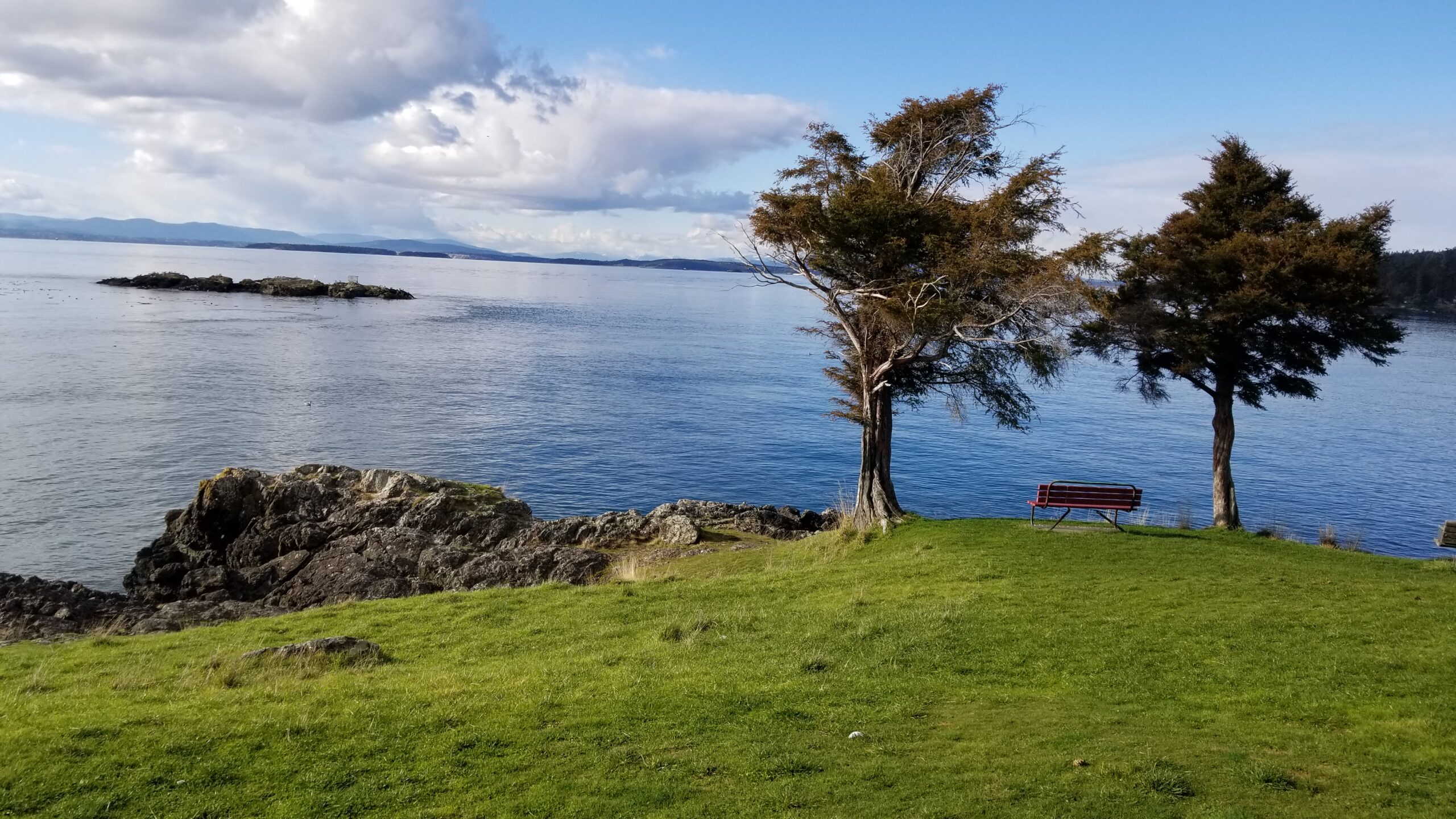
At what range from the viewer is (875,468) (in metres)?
28.5

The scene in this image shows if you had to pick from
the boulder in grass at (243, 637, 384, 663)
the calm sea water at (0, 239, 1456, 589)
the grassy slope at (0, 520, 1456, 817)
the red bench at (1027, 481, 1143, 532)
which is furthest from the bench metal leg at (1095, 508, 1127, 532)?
the boulder in grass at (243, 637, 384, 663)

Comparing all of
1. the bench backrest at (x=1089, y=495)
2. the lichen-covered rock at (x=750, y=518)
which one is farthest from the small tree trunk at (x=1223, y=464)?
the lichen-covered rock at (x=750, y=518)

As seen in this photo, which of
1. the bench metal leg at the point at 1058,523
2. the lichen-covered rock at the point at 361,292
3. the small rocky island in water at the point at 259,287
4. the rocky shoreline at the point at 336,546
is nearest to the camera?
the rocky shoreline at the point at 336,546

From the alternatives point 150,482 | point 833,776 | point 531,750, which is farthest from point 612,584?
point 150,482

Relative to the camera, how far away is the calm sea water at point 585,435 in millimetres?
41094

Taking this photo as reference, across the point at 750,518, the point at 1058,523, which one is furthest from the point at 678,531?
the point at 1058,523

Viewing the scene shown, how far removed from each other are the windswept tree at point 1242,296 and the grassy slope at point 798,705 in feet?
32.1

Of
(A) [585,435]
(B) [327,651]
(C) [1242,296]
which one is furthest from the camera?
(A) [585,435]

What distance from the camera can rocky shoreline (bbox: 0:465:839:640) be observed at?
78.7ft

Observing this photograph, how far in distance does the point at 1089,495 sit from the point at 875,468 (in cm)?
677

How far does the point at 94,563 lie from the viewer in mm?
31453

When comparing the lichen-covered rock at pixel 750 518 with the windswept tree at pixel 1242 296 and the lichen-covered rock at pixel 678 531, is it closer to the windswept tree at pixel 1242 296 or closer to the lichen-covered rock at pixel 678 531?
the lichen-covered rock at pixel 678 531

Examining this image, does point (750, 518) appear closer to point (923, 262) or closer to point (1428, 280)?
point (923, 262)

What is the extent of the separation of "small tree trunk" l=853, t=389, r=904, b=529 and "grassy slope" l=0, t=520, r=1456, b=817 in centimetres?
801
